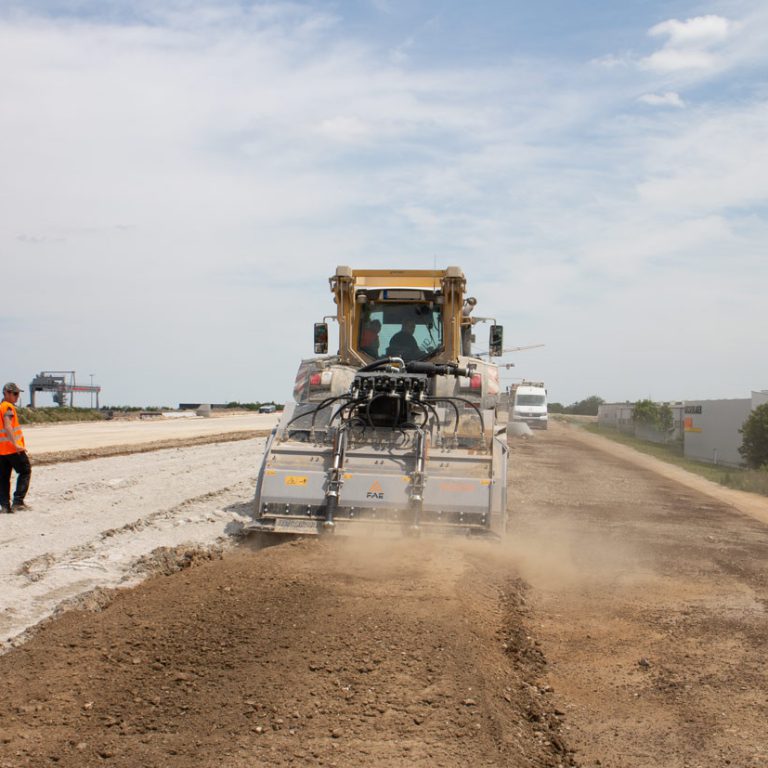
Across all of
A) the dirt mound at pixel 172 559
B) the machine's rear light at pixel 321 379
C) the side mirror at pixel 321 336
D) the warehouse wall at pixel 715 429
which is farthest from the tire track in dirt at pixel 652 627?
the warehouse wall at pixel 715 429

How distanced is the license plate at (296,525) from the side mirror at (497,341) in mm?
4303

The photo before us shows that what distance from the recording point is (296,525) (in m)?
9.05

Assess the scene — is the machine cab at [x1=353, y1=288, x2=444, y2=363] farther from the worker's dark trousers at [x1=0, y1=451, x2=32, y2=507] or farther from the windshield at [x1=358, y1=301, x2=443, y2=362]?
the worker's dark trousers at [x1=0, y1=451, x2=32, y2=507]

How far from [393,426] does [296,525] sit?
1.82m

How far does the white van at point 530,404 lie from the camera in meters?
43.1

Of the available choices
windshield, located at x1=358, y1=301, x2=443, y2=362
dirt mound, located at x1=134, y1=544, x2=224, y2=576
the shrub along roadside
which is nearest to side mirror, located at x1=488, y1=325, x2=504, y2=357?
windshield, located at x1=358, y1=301, x2=443, y2=362

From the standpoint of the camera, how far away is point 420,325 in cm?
1197

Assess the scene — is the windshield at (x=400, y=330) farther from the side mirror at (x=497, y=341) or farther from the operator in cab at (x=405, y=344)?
the side mirror at (x=497, y=341)

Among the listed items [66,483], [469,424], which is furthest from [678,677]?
[66,483]

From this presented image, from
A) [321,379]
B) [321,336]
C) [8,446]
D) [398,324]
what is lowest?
[8,446]

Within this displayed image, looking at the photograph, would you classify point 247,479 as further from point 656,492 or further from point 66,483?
point 656,492

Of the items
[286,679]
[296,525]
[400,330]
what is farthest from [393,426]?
[286,679]

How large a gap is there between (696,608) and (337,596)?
121 inches

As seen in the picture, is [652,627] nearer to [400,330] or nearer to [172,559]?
[172,559]
